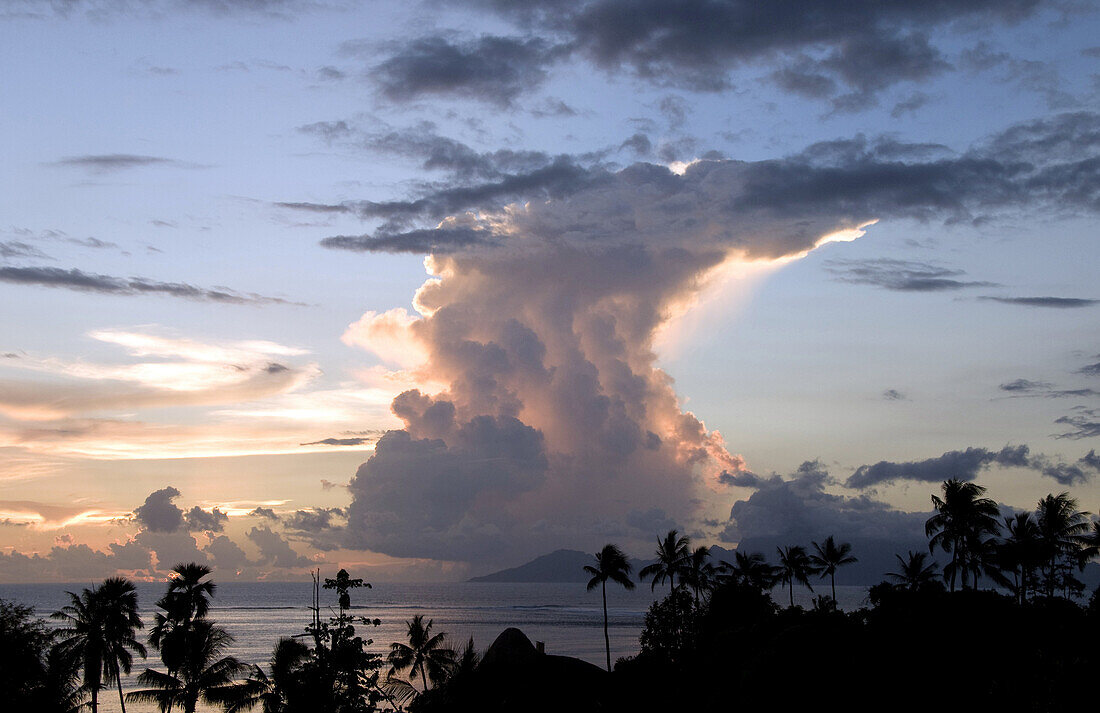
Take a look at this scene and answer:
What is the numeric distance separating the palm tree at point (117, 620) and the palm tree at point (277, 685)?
989 centimetres

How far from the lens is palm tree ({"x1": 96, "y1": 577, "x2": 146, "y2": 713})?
2327 inches

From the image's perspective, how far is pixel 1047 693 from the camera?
1061 inches

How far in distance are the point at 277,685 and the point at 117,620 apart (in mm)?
22562

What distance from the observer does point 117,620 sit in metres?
59.9

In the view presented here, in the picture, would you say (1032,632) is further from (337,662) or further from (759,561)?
(759,561)

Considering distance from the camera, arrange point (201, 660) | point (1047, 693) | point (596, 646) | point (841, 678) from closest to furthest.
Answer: point (1047, 693), point (841, 678), point (201, 660), point (596, 646)

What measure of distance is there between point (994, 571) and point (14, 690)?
88935mm

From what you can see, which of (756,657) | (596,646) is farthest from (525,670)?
(596,646)

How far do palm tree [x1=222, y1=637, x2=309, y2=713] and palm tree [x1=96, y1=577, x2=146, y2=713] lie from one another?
9.89 metres

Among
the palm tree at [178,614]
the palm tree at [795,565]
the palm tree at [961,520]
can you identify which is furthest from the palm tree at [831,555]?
the palm tree at [178,614]

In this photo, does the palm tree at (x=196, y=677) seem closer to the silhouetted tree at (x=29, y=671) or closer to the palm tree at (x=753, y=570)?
the silhouetted tree at (x=29, y=671)

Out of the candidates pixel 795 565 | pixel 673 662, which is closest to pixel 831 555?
pixel 795 565

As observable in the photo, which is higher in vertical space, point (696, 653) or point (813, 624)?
point (813, 624)

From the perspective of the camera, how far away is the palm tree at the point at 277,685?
38.1 m
